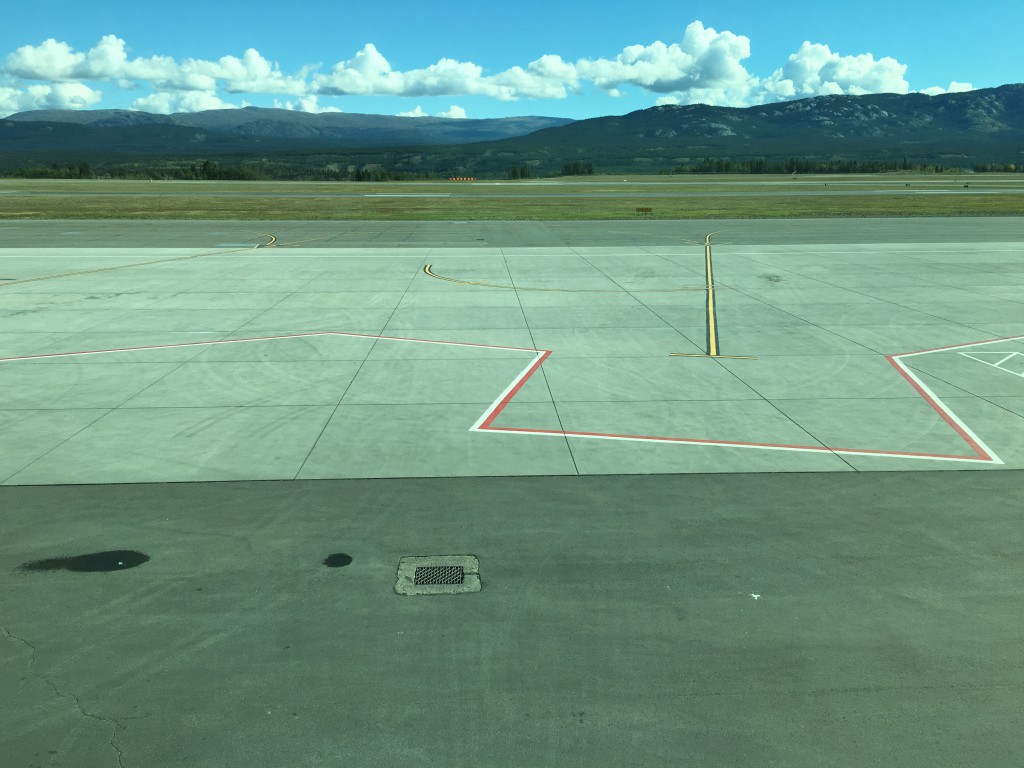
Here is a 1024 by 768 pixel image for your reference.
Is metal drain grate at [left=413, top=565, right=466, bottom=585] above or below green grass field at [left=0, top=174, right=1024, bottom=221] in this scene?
below

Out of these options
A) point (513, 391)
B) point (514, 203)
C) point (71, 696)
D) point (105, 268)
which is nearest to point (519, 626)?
point (71, 696)

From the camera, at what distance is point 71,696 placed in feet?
22.7

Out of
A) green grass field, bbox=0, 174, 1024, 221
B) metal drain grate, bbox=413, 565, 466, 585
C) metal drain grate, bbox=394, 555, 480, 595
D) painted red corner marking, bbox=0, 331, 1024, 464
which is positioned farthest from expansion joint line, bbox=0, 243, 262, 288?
metal drain grate, bbox=413, 565, 466, 585

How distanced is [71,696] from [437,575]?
3681 millimetres

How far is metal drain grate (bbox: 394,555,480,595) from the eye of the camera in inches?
340

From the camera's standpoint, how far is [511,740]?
6.41 m

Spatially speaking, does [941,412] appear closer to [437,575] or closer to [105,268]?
[437,575]

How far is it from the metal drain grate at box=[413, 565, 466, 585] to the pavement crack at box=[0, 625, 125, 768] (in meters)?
3.23

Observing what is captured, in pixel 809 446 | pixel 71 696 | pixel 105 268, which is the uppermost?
pixel 105 268

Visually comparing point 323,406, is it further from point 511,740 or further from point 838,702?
point 838,702

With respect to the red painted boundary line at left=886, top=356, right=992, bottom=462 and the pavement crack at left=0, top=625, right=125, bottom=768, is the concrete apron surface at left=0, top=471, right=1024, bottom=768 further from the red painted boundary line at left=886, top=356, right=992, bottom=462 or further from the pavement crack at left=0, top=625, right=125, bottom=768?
the red painted boundary line at left=886, top=356, right=992, bottom=462

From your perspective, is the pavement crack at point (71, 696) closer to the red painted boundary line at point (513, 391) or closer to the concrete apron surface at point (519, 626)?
the concrete apron surface at point (519, 626)

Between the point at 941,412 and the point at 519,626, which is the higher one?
the point at 941,412

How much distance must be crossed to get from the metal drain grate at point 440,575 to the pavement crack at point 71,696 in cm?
323
